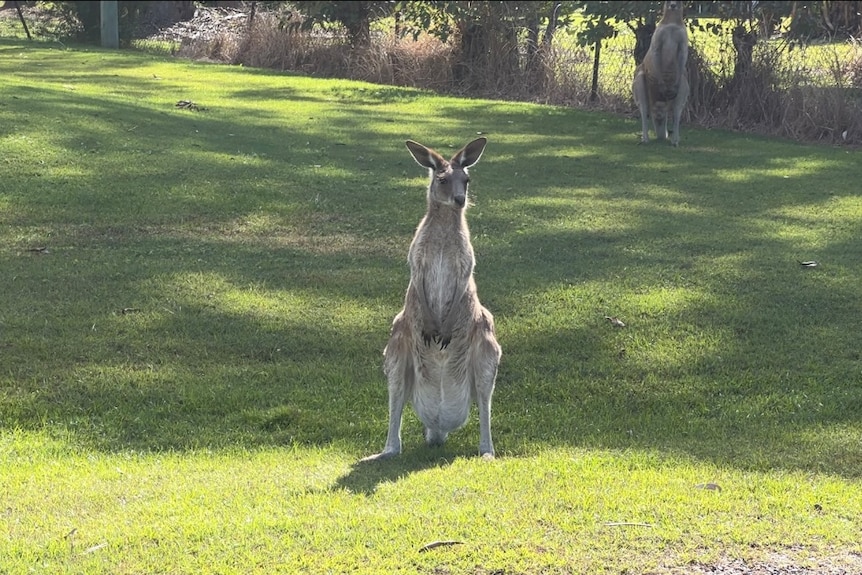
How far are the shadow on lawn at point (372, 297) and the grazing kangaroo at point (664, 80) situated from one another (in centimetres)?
A: 223

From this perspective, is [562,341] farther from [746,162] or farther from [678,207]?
[746,162]

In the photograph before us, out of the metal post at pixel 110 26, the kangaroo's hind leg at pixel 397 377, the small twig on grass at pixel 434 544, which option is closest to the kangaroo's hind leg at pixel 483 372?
the kangaroo's hind leg at pixel 397 377

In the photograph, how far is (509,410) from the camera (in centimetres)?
593

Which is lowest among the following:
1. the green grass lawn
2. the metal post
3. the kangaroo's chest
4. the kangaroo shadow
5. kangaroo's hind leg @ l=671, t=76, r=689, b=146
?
the kangaroo shadow

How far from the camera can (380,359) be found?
6.52 metres

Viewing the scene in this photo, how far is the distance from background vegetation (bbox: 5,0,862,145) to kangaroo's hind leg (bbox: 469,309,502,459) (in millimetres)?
10858

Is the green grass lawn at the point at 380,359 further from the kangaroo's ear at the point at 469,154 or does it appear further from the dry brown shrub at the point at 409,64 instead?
the dry brown shrub at the point at 409,64

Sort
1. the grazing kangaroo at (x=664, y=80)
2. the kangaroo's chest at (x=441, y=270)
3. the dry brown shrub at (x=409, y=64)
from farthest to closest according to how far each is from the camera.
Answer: the dry brown shrub at (x=409, y=64) < the grazing kangaroo at (x=664, y=80) < the kangaroo's chest at (x=441, y=270)

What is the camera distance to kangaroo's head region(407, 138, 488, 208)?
205 inches

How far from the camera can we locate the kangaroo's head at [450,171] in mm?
5211

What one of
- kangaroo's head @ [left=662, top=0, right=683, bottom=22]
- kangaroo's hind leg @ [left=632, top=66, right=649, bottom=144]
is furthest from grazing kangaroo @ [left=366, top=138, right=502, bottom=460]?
kangaroo's head @ [left=662, top=0, right=683, bottom=22]

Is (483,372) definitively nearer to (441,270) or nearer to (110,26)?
(441,270)

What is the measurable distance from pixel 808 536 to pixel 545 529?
0.93 meters

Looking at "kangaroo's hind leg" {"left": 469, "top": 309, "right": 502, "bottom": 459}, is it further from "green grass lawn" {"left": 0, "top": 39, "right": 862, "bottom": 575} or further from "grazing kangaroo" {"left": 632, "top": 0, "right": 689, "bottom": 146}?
"grazing kangaroo" {"left": 632, "top": 0, "right": 689, "bottom": 146}
